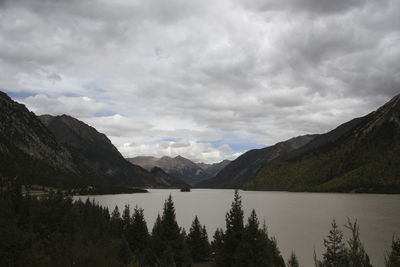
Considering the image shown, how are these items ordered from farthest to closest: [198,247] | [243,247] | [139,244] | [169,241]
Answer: [198,247]
[139,244]
[169,241]
[243,247]

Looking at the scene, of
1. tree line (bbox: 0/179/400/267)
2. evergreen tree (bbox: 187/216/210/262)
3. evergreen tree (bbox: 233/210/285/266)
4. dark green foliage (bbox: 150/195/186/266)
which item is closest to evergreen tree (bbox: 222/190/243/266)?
tree line (bbox: 0/179/400/267)

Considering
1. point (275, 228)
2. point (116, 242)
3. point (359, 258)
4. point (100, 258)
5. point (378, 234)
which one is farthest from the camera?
point (275, 228)

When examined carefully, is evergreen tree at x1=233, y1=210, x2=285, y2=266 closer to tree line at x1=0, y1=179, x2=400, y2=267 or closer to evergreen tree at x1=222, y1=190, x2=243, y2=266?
tree line at x1=0, y1=179, x2=400, y2=267

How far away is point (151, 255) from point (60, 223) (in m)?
26.0

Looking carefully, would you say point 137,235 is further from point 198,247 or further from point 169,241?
point 169,241

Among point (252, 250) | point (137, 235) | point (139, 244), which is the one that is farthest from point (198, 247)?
point (252, 250)

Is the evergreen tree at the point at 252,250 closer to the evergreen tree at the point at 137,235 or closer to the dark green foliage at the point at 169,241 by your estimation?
the dark green foliage at the point at 169,241

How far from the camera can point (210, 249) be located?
188 feet

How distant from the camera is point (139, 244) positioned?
55250 millimetres

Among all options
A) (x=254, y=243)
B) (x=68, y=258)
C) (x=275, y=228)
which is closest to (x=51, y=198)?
(x=68, y=258)

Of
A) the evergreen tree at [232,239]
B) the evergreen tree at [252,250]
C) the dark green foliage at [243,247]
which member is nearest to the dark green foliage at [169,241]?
the dark green foliage at [243,247]

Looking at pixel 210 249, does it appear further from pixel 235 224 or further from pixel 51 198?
pixel 51 198

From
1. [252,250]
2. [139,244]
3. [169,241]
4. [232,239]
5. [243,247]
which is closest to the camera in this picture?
[252,250]

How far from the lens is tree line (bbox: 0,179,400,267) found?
23922 millimetres
